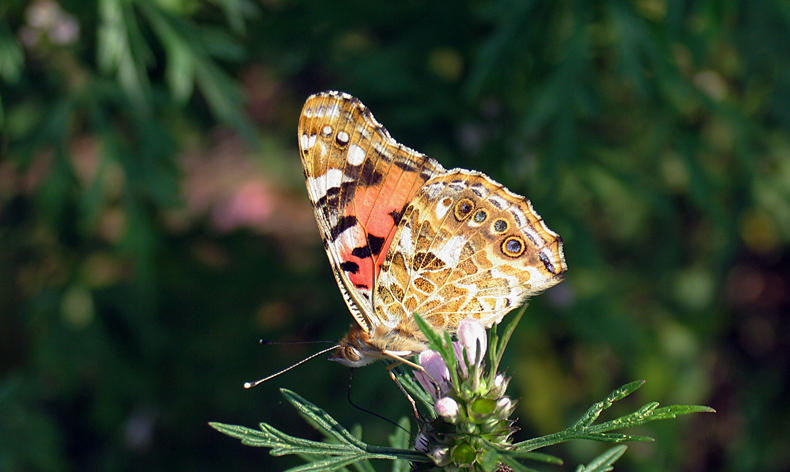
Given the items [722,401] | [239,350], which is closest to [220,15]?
[239,350]

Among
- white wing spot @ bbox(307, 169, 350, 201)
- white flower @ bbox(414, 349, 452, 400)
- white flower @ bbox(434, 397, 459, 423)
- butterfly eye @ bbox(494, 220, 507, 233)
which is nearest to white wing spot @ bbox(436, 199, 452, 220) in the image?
butterfly eye @ bbox(494, 220, 507, 233)

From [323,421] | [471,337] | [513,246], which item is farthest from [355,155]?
[323,421]

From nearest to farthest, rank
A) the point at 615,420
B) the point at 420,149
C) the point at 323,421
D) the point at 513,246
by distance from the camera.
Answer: the point at 615,420 → the point at 323,421 → the point at 513,246 → the point at 420,149

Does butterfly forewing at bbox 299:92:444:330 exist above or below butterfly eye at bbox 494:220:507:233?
above

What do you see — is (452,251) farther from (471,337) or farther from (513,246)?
(471,337)

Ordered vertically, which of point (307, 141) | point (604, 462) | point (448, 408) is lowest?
point (604, 462)

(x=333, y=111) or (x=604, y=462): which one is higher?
(x=333, y=111)

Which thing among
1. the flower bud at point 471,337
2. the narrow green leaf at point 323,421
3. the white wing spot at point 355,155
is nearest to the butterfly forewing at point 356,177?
the white wing spot at point 355,155

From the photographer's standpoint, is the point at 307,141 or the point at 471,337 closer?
the point at 471,337

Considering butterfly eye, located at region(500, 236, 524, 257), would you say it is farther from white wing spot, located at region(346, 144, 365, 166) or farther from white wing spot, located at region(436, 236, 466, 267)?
white wing spot, located at region(346, 144, 365, 166)
